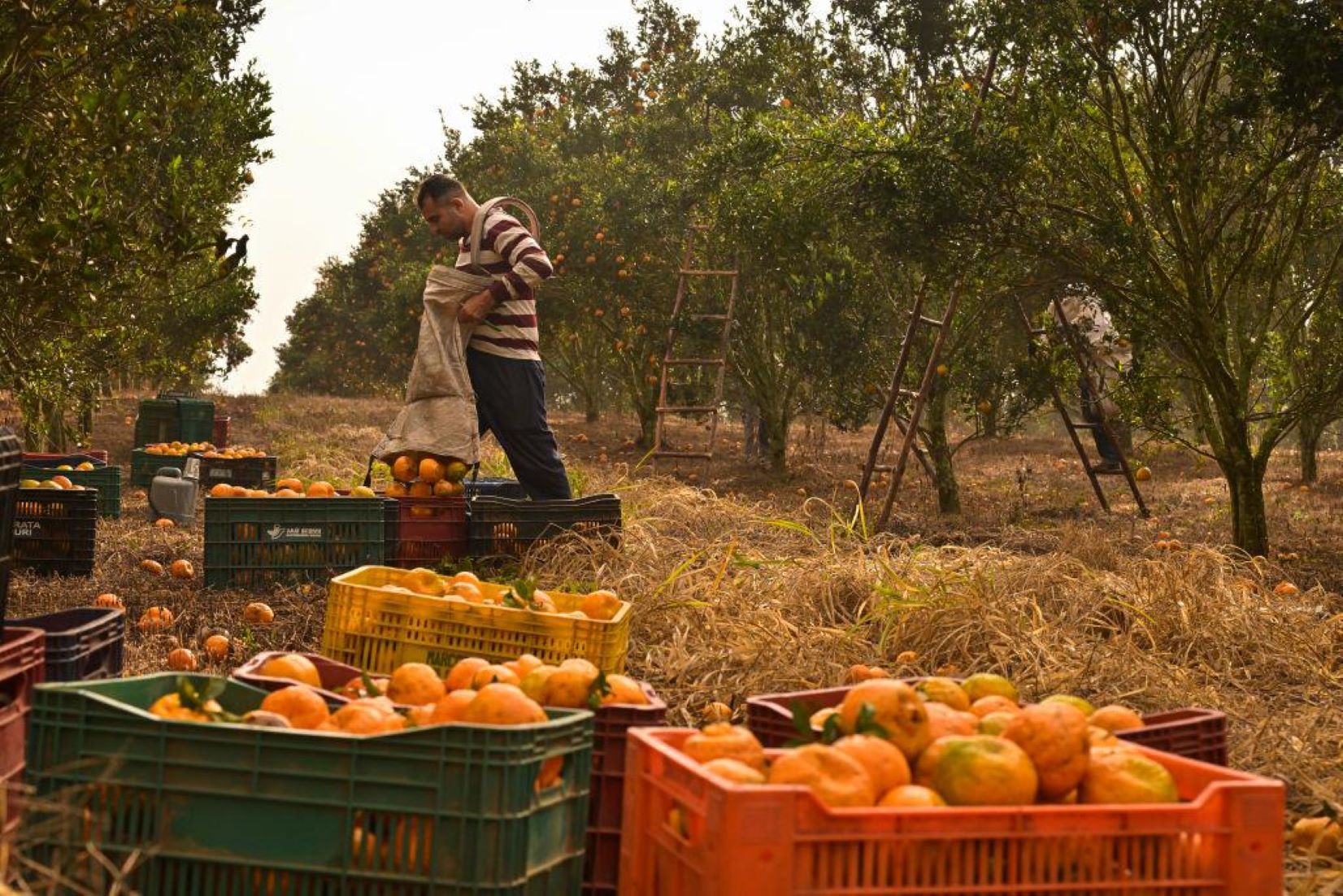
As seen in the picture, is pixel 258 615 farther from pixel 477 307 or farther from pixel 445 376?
pixel 477 307

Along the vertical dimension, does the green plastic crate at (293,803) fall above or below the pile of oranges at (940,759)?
below

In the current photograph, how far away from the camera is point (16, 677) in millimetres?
3199

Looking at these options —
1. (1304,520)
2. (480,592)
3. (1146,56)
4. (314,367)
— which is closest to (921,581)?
(480,592)

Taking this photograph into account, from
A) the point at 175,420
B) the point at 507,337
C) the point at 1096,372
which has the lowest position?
the point at 175,420

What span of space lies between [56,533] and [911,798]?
20.7ft

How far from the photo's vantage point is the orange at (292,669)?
3.53m

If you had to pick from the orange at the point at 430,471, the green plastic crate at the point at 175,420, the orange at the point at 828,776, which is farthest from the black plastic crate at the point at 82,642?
the green plastic crate at the point at 175,420

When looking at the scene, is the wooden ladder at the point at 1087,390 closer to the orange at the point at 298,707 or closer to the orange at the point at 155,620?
the orange at the point at 155,620

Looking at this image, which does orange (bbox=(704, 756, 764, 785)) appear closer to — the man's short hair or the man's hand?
the man's hand

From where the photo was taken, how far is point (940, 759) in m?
2.73

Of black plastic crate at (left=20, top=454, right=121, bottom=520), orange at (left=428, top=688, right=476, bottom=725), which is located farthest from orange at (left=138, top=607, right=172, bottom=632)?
black plastic crate at (left=20, top=454, right=121, bottom=520)

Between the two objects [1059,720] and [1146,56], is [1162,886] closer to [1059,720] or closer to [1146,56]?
[1059,720]

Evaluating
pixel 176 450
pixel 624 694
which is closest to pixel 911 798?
pixel 624 694

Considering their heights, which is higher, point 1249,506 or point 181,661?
point 1249,506
